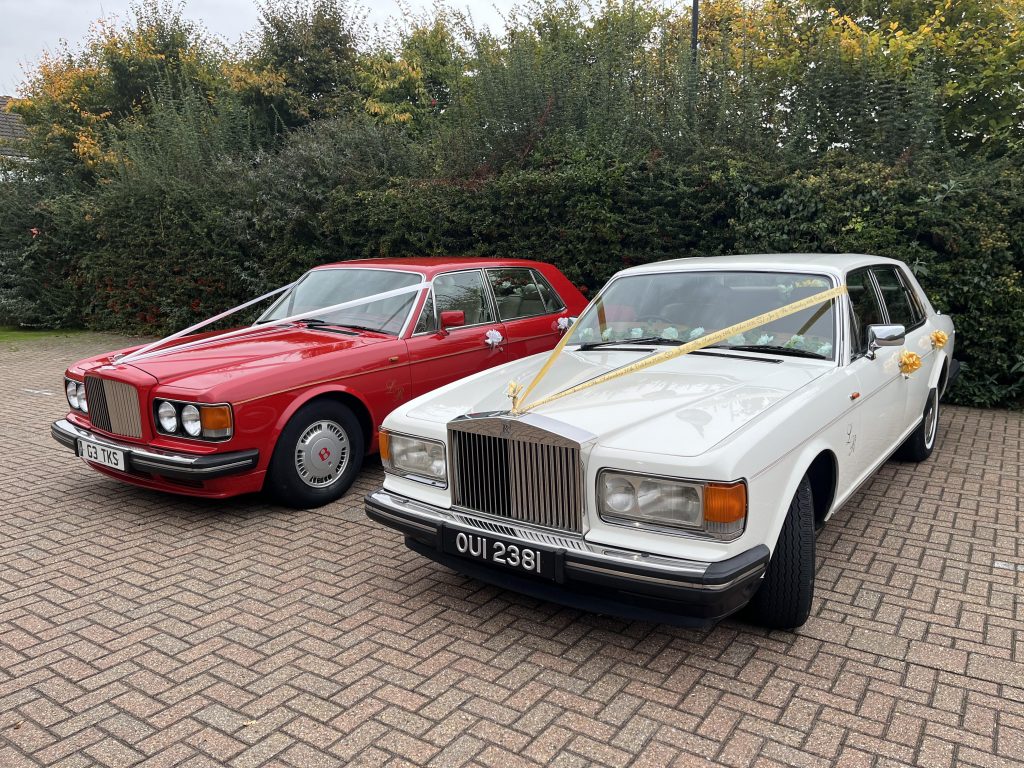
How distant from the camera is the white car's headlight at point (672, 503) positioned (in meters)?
2.80

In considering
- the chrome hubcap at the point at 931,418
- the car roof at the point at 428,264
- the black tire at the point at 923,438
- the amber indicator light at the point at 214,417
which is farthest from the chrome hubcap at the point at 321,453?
the chrome hubcap at the point at 931,418

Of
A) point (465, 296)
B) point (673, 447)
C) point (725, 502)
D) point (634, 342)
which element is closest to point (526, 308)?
point (465, 296)

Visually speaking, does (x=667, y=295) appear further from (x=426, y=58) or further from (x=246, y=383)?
(x=426, y=58)

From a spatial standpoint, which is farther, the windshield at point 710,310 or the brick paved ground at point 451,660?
the windshield at point 710,310

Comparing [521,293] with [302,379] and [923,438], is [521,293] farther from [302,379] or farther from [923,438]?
[923,438]

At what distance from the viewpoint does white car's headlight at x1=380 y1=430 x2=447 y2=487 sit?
357cm

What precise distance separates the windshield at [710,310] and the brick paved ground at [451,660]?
50.1 inches

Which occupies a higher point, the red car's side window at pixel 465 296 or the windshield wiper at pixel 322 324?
the red car's side window at pixel 465 296

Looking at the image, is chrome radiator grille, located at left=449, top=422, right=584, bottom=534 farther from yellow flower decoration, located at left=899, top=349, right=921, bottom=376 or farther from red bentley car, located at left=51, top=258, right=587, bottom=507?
yellow flower decoration, located at left=899, top=349, right=921, bottom=376

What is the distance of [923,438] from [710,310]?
2.60 meters

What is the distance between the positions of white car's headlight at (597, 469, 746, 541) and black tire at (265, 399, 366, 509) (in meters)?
2.61

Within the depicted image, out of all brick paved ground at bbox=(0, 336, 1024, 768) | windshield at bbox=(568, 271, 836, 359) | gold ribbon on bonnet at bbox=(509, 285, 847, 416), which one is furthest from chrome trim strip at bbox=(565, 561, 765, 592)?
windshield at bbox=(568, 271, 836, 359)

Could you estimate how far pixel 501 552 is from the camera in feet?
10.4

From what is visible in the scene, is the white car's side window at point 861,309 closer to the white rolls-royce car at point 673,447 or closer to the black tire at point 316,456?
the white rolls-royce car at point 673,447
